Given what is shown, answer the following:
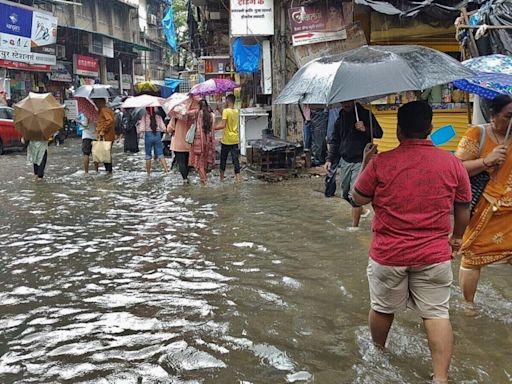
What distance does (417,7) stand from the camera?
8.28 m

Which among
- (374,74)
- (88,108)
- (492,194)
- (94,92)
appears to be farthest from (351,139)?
(88,108)

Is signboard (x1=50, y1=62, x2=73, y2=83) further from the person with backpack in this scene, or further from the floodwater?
the floodwater

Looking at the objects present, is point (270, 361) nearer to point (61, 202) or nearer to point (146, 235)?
point (146, 235)

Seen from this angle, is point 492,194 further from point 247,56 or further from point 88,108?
point 247,56

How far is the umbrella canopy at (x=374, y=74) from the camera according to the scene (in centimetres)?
313

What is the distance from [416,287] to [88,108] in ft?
35.2

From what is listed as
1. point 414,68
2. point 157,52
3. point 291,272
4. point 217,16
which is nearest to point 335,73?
point 414,68

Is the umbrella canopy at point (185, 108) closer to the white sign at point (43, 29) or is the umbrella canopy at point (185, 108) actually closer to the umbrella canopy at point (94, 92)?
the umbrella canopy at point (94, 92)

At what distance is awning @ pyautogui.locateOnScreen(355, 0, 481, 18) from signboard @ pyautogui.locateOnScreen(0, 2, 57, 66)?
20682 millimetres

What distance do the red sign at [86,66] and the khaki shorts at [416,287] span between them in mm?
33084

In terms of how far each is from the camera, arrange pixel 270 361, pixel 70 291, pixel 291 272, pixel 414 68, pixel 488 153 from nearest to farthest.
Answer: pixel 414 68, pixel 270 361, pixel 488 153, pixel 70 291, pixel 291 272

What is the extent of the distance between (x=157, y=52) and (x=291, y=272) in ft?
162

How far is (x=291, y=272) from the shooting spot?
5520 millimetres

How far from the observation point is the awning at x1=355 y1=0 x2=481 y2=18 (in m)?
8.11
